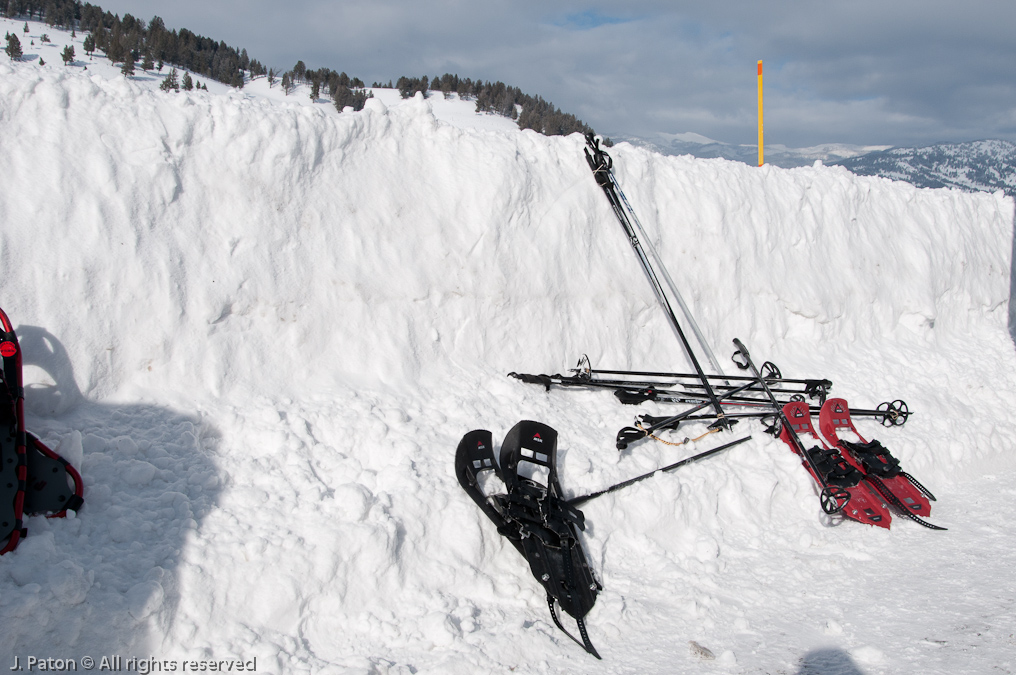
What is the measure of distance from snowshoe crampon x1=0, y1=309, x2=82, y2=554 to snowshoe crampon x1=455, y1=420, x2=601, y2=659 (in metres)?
2.94

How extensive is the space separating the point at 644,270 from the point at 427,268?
331 centimetres

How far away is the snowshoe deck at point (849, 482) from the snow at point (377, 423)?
7.8 inches

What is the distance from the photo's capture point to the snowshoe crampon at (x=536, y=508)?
478cm

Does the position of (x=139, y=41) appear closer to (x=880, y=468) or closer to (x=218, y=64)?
(x=218, y=64)

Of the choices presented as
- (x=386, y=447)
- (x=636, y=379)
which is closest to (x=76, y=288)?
(x=386, y=447)

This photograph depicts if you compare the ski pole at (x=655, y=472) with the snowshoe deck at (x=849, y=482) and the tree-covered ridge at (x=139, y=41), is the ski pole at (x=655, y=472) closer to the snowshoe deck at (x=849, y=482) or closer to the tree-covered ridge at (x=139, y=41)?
the snowshoe deck at (x=849, y=482)

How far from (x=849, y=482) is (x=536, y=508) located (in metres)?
4.05

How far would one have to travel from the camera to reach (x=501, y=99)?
35.3 m

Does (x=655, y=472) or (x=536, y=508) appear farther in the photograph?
(x=655, y=472)

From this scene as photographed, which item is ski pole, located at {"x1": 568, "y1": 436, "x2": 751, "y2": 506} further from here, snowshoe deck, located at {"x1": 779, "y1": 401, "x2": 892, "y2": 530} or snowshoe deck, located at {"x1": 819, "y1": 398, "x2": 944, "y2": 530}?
snowshoe deck, located at {"x1": 819, "y1": 398, "x2": 944, "y2": 530}

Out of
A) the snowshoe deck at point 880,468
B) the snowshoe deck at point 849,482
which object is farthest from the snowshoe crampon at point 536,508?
the snowshoe deck at point 880,468

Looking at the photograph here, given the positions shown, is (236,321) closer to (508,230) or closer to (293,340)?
(293,340)

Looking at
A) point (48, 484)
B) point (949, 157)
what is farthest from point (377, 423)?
point (949, 157)

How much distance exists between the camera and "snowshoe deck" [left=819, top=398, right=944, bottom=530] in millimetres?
6777
